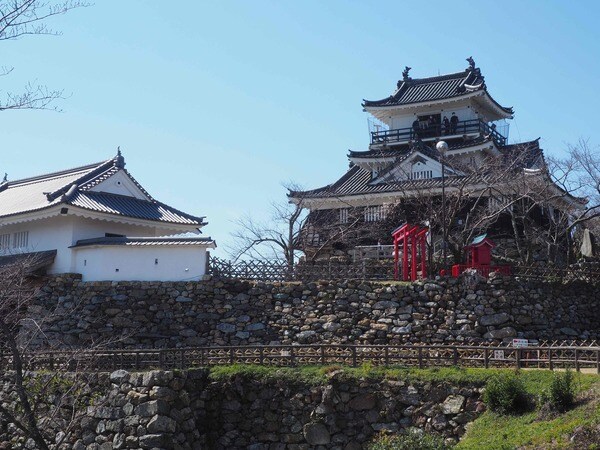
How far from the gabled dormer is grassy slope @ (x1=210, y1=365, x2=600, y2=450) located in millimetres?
20041

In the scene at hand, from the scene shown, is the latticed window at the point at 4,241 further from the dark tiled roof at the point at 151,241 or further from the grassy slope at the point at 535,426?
the grassy slope at the point at 535,426

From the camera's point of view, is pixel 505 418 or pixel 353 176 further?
pixel 353 176

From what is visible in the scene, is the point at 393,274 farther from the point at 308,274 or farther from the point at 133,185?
the point at 133,185

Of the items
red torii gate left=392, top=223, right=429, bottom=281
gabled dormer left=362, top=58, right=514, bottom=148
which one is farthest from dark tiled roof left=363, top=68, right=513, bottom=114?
red torii gate left=392, top=223, right=429, bottom=281

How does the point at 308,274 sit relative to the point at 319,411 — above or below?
above

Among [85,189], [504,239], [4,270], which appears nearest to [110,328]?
[4,270]

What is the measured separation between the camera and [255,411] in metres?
20.9

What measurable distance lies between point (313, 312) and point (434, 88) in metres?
19.8

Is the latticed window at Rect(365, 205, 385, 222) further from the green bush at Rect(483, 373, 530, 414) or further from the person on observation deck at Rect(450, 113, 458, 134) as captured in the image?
the green bush at Rect(483, 373, 530, 414)

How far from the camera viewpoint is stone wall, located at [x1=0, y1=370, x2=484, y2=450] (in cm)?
1930

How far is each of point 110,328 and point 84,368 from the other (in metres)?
4.43

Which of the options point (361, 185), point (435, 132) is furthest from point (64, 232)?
point (435, 132)

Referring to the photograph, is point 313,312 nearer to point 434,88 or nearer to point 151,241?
point 151,241

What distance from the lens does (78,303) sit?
26375 mm
